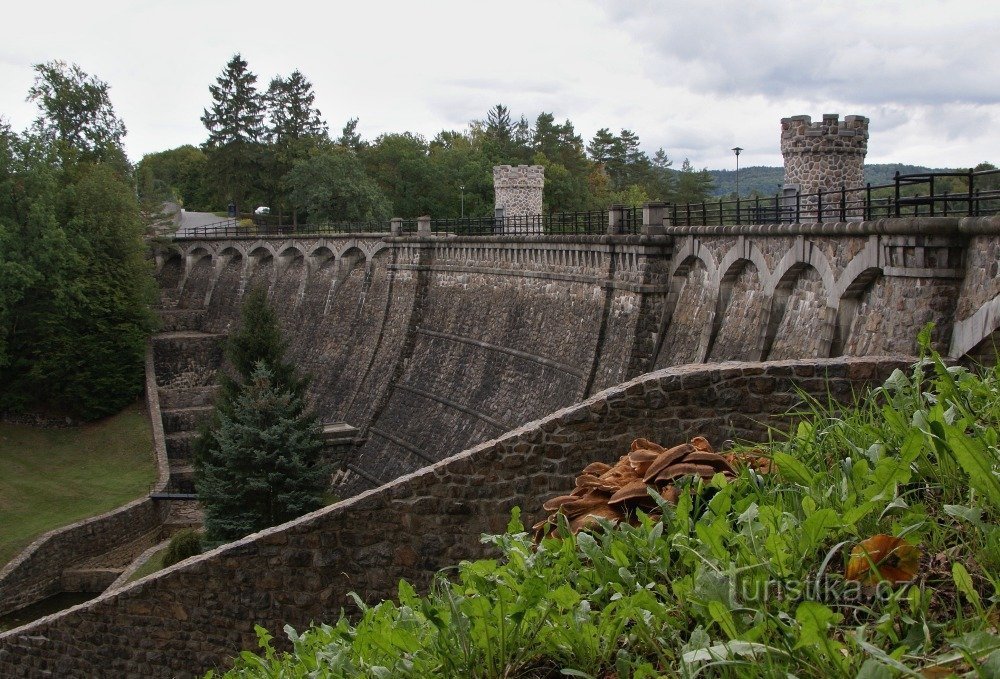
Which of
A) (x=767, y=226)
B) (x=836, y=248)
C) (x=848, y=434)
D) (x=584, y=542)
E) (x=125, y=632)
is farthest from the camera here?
(x=767, y=226)

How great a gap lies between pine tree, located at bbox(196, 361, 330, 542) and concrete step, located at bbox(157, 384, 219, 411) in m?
18.8

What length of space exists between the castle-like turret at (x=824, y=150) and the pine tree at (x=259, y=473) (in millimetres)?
14558

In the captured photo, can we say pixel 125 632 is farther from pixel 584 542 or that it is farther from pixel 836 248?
pixel 836 248

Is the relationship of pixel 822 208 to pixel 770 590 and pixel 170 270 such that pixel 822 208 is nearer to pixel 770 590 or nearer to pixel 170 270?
pixel 770 590

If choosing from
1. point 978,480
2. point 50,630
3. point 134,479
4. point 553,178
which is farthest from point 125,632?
point 553,178

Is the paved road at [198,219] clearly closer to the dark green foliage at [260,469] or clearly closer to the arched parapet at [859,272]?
the dark green foliage at [260,469]

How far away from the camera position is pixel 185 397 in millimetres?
46781

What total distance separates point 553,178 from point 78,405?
3567 cm

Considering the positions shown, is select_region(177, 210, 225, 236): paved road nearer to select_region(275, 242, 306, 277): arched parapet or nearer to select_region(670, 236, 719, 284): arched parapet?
select_region(275, 242, 306, 277): arched parapet

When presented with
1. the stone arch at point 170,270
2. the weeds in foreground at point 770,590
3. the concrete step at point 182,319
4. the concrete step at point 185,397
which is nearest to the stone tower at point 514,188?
the concrete step at point 185,397

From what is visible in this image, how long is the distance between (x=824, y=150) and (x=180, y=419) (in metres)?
30.9

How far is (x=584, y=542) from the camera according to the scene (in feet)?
18.3

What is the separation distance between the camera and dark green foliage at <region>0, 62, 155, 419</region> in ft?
144

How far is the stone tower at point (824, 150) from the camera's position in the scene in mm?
23141
